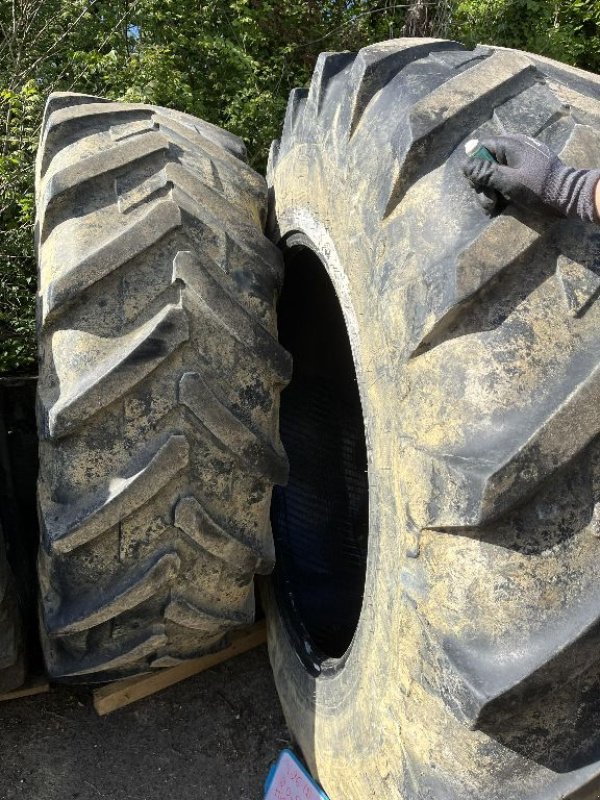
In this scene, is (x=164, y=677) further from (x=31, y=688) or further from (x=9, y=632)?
(x=9, y=632)

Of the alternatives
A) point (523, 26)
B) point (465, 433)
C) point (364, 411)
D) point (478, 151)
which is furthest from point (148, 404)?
point (523, 26)

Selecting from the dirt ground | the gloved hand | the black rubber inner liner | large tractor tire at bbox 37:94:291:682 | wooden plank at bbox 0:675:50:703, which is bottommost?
the dirt ground

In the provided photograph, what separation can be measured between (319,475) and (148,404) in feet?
3.53

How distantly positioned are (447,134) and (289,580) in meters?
1.39

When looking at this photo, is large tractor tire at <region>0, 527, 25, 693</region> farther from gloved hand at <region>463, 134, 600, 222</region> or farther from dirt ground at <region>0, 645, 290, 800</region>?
gloved hand at <region>463, 134, 600, 222</region>

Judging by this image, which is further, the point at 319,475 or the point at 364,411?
the point at 319,475

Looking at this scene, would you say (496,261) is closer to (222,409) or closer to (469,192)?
(469,192)

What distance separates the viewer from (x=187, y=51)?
4.60m

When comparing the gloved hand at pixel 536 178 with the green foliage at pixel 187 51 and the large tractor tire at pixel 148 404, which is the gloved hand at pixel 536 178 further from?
the green foliage at pixel 187 51

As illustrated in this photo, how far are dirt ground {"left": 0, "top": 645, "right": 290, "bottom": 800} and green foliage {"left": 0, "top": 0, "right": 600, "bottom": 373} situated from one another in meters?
1.47

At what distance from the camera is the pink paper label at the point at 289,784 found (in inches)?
71.1

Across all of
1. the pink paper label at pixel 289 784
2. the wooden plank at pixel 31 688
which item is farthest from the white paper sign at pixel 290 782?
the wooden plank at pixel 31 688

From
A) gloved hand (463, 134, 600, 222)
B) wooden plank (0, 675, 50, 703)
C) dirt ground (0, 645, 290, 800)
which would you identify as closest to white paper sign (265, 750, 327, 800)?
dirt ground (0, 645, 290, 800)

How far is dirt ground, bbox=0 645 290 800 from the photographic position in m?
2.02
